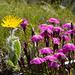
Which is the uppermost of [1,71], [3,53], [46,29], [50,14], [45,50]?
[50,14]

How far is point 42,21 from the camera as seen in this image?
9.89 feet

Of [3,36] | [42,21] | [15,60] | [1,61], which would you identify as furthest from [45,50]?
[42,21]

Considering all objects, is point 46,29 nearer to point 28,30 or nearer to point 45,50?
point 45,50

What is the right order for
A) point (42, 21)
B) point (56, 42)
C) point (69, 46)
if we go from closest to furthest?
point (69, 46)
point (56, 42)
point (42, 21)

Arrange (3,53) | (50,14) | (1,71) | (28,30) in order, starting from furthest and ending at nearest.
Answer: (50,14), (28,30), (3,53), (1,71)

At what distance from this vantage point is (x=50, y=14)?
335 cm

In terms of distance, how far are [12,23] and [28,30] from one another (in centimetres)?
93

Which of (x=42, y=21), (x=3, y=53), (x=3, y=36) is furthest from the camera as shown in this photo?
(x=42, y=21)

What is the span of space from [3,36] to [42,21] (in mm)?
1321

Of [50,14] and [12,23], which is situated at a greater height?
[50,14]

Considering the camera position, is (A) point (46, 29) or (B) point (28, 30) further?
(B) point (28, 30)

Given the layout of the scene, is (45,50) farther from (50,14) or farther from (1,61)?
(50,14)

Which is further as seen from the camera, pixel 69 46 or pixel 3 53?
pixel 3 53

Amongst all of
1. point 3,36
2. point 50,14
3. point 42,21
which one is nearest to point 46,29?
point 3,36
